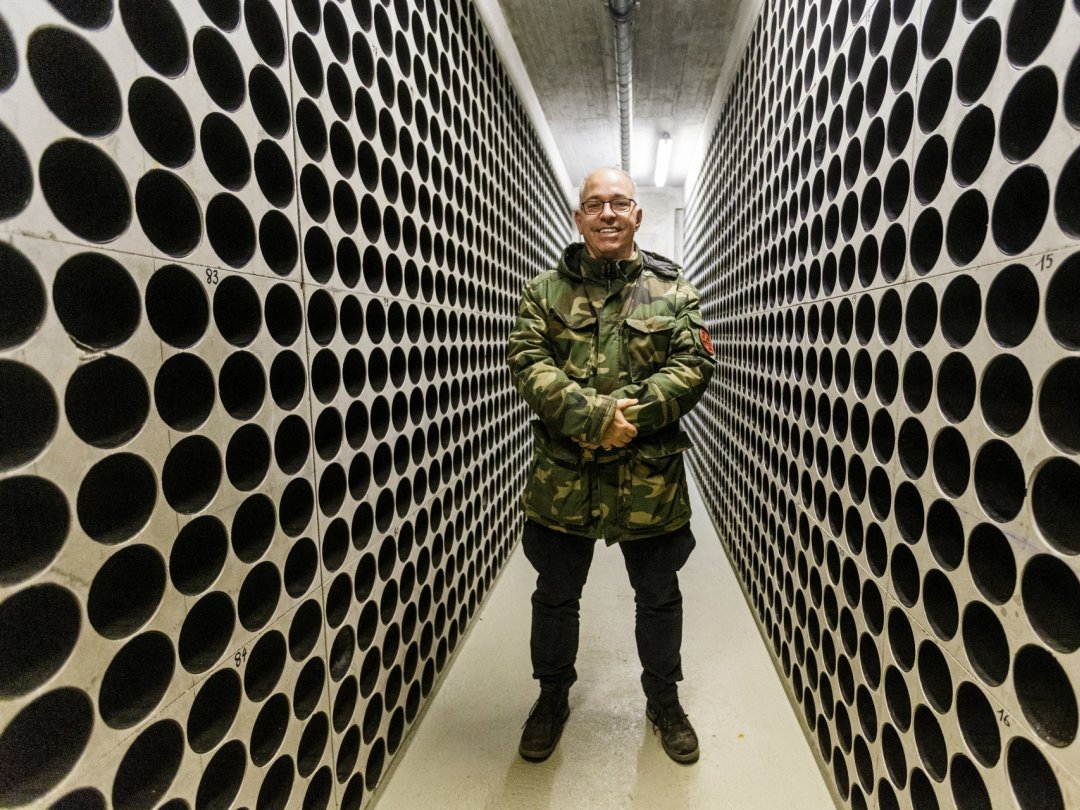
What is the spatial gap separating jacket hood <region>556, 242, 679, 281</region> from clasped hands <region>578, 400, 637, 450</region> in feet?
1.50

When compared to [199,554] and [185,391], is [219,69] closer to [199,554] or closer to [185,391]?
[185,391]

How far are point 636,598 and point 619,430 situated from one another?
0.62 metres

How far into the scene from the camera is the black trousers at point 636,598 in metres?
1.85

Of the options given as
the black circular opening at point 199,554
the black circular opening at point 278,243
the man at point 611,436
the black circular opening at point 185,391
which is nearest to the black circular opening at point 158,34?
the black circular opening at point 278,243

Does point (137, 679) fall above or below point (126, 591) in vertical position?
below

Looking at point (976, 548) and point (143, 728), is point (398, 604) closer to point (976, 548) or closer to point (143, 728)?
point (143, 728)

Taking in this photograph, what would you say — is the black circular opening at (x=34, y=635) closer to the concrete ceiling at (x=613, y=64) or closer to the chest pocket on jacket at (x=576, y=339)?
the chest pocket on jacket at (x=576, y=339)

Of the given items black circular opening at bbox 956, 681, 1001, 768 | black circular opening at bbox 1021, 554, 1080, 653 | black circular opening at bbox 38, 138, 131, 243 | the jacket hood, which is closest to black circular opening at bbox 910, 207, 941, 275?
black circular opening at bbox 1021, 554, 1080, 653

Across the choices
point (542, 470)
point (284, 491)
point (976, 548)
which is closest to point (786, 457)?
point (542, 470)

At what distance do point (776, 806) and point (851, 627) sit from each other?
0.57m

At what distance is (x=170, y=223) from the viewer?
3.26ft

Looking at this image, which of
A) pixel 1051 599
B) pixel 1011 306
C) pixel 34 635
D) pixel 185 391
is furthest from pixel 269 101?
pixel 1051 599

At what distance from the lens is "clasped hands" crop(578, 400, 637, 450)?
165cm

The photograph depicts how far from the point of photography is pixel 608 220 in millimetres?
1770
